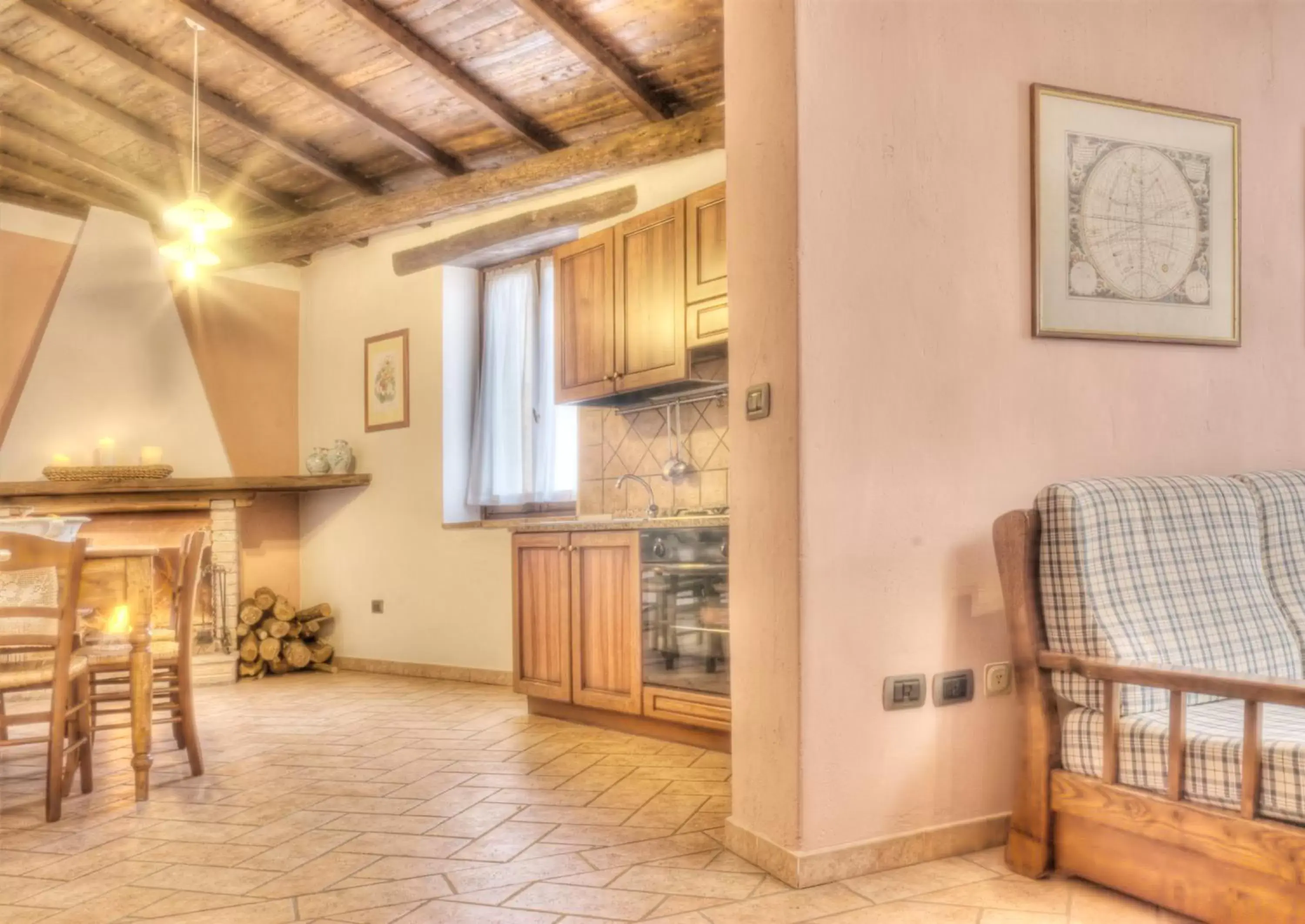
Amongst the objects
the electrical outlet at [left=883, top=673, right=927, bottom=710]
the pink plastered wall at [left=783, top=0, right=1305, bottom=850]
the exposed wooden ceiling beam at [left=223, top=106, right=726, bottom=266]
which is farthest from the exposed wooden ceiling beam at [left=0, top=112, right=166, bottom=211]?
the electrical outlet at [left=883, top=673, right=927, bottom=710]

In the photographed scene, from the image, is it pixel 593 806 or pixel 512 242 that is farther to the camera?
pixel 512 242

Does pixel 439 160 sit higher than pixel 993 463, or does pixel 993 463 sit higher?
pixel 439 160

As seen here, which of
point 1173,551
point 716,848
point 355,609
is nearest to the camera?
point 1173,551

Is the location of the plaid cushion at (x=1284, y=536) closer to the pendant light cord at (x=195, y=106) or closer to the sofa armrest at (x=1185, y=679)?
the sofa armrest at (x=1185, y=679)

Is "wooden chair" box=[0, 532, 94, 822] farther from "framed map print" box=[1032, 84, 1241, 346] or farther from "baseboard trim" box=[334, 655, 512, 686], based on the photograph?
"framed map print" box=[1032, 84, 1241, 346]

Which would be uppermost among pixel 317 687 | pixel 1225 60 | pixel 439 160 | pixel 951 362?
pixel 439 160

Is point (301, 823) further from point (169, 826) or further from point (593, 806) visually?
point (593, 806)

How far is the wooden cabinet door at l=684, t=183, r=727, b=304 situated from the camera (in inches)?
142

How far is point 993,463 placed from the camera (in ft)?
7.86

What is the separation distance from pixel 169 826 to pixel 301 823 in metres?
0.37

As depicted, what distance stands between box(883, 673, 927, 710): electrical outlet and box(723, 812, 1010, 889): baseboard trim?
12.0 inches

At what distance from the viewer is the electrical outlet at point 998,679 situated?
2.37 meters

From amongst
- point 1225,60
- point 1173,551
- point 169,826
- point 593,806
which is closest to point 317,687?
point 169,826

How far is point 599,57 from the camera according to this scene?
12.7 feet
